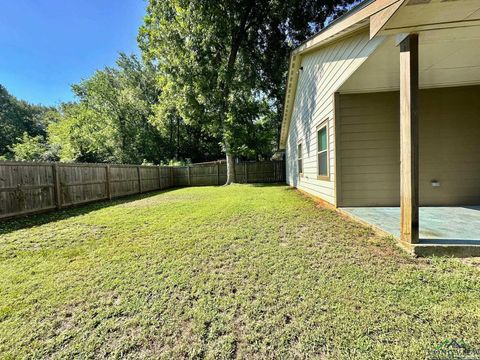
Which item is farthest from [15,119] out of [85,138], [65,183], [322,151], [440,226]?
[440,226]

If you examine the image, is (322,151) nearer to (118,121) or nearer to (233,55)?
(233,55)

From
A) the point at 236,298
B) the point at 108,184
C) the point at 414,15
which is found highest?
the point at 414,15

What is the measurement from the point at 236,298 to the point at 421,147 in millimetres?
5011

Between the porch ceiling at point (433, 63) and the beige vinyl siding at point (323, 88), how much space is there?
8.2 inches

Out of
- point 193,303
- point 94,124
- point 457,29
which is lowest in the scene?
point 193,303

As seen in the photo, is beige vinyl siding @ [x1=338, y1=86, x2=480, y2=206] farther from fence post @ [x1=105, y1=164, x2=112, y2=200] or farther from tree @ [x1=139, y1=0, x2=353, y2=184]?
tree @ [x1=139, y1=0, x2=353, y2=184]

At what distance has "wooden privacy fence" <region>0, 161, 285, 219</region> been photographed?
5535mm

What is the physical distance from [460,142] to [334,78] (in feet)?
9.56

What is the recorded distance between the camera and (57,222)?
523 centimetres

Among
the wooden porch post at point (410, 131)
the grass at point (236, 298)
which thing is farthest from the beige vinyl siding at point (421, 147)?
the wooden porch post at point (410, 131)

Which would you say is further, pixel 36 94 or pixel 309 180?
pixel 36 94

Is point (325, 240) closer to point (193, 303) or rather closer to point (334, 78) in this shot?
point (193, 303)

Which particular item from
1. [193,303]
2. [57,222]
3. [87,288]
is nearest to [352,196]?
[193,303]

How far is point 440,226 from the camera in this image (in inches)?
126
